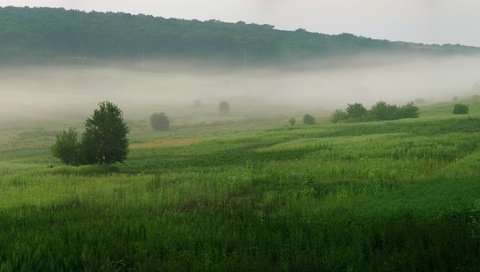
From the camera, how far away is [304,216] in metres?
28.7

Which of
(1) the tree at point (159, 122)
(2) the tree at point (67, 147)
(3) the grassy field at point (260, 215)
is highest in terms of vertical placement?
(1) the tree at point (159, 122)

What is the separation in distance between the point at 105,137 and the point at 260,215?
3796cm

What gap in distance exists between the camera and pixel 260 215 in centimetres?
3022

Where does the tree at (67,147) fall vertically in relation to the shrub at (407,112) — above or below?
below

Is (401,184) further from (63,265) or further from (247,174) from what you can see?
(63,265)

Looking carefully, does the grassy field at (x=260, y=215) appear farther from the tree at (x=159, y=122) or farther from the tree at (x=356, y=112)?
the tree at (x=159, y=122)

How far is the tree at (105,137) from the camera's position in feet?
205

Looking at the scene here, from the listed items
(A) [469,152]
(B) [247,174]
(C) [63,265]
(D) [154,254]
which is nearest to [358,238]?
(D) [154,254]

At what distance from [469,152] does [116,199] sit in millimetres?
39288

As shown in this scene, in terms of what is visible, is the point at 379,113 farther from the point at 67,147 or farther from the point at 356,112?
the point at 67,147

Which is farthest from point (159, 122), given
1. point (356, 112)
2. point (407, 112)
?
point (407, 112)

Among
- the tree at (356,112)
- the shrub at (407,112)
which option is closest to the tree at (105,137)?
the tree at (356,112)

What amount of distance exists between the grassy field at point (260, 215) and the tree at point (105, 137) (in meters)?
3.02

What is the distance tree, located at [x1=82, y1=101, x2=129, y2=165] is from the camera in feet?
205
